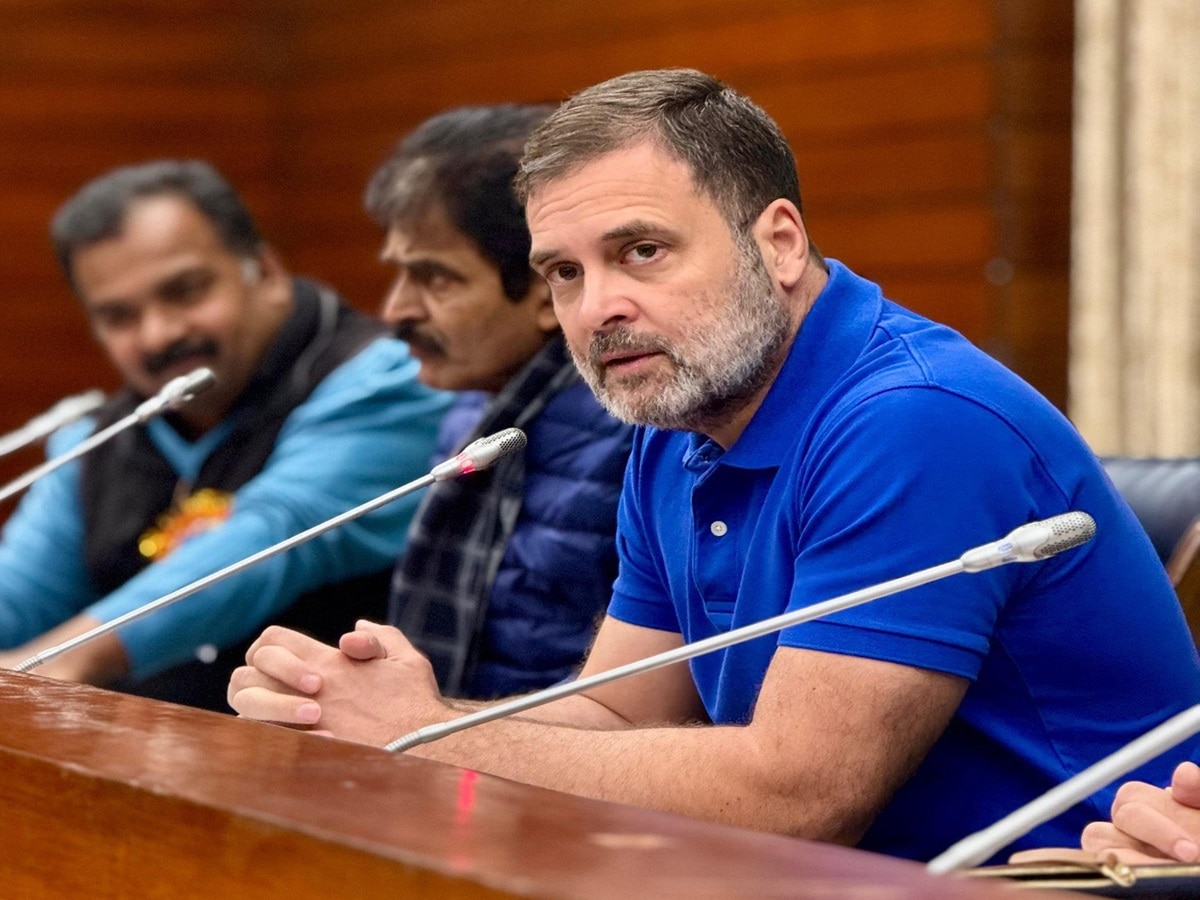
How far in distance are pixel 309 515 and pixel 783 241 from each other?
131 centimetres

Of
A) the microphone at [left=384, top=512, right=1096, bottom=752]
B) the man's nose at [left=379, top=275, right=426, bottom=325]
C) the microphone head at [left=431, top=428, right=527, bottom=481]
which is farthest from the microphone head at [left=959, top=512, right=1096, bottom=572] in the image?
the man's nose at [left=379, top=275, right=426, bottom=325]

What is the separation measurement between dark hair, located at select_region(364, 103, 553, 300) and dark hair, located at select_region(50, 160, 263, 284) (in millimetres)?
717

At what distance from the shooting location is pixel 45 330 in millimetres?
5277

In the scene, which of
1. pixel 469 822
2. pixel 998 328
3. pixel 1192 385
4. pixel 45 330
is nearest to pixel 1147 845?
pixel 469 822

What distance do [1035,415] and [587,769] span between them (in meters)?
0.47

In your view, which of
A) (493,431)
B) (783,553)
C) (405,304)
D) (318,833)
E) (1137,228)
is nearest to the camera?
(318,833)

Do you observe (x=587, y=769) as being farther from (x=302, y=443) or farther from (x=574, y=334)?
(x=302, y=443)

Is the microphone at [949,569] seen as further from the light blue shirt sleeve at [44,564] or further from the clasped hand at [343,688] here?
the light blue shirt sleeve at [44,564]

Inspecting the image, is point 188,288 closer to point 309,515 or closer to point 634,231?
point 309,515

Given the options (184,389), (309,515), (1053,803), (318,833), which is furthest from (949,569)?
(309,515)

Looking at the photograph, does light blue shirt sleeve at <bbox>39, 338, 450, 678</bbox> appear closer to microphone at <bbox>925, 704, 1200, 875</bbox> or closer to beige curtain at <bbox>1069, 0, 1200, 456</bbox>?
beige curtain at <bbox>1069, 0, 1200, 456</bbox>

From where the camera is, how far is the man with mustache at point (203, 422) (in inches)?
109

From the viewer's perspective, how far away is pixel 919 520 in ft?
4.25

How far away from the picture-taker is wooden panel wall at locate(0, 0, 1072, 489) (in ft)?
12.3
